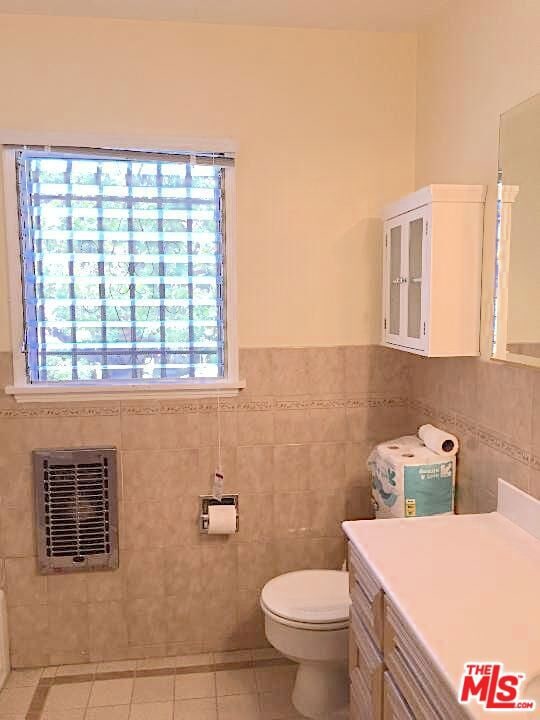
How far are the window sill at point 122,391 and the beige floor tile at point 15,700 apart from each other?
1130 mm

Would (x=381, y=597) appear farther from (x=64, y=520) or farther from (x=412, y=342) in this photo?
(x=64, y=520)

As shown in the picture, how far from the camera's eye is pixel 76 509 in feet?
8.60

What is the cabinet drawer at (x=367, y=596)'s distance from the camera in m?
1.63

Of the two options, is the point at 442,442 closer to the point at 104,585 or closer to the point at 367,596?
the point at 367,596

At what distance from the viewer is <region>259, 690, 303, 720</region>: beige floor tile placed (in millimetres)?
2352

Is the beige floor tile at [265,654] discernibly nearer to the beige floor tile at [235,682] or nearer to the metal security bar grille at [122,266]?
the beige floor tile at [235,682]

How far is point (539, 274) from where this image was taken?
5.74 ft

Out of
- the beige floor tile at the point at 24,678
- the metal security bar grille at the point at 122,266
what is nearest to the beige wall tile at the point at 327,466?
the metal security bar grille at the point at 122,266

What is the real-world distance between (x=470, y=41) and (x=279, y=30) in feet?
2.55

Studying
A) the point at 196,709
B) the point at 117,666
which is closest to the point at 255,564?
the point at 196,709

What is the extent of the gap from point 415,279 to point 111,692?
1.96m

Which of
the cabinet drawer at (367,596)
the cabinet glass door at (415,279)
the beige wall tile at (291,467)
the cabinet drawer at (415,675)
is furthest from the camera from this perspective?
the beige wall tile at (291,467)

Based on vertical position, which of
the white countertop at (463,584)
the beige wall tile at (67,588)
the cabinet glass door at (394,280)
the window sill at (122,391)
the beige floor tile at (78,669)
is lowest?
the beige floor tile at (78,669)

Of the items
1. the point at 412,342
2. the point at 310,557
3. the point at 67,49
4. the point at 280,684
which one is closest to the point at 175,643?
the point at 280,684
